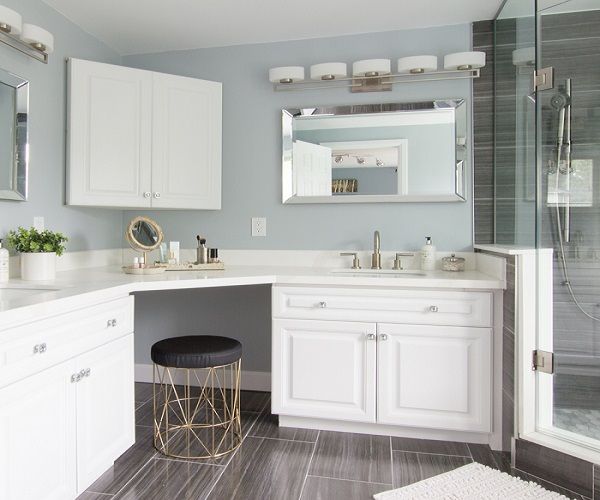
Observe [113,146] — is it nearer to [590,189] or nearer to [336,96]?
[336,96]

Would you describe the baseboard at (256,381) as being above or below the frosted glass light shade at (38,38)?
A: below

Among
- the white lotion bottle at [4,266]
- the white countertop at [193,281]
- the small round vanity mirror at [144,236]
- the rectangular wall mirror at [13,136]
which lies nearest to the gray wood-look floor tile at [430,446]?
the white countertop at [193,281]

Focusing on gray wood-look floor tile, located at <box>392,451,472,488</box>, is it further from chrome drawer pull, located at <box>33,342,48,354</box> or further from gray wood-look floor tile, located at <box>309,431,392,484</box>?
chrome drawer pull, located at <box>33,342,48,354</box>

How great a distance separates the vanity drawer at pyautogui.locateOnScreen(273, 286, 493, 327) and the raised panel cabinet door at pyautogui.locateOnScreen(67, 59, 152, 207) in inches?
42.6

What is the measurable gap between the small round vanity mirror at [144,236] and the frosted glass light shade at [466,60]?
1.92m

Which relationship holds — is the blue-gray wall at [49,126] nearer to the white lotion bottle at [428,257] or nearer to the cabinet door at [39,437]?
the cabinet door at [39,437]

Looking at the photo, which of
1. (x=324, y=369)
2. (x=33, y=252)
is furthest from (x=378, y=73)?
(x=33, y=252)

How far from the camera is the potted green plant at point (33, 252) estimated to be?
→ 83.4 inches

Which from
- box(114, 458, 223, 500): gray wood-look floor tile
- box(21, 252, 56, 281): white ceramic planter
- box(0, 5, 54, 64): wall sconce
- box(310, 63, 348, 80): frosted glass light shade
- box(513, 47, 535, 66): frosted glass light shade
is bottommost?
box(114, 458, 223, 500): gray wood-look floor tile

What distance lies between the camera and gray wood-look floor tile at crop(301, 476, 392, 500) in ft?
5.95

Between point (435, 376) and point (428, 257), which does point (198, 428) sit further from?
point (428, 257)

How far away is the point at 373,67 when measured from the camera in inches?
106

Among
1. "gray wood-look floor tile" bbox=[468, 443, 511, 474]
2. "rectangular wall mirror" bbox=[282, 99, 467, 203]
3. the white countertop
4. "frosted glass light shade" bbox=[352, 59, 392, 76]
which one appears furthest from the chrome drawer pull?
"frosted glass light shade" bbox=[352, 59, 392, 76]

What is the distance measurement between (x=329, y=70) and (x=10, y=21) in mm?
1598
